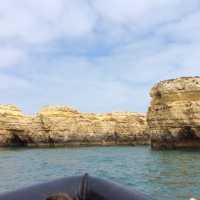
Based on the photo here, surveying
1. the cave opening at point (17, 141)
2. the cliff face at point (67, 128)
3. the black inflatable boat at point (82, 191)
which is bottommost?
the black inflatable boat at point (82, 191)

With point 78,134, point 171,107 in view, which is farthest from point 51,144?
point 171,107

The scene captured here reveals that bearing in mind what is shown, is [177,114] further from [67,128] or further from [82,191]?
[82,191]

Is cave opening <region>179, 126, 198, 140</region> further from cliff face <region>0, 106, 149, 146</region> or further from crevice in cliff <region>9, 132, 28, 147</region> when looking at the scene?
crevice in cliff <region>9, 132, 28, 147</region>

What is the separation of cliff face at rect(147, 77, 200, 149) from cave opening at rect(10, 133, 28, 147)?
Answer: 33.5 metres

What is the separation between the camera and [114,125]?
292 ft

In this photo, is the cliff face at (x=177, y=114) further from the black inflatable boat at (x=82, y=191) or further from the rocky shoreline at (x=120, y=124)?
the black inflatable boat at (x=82, y=191)

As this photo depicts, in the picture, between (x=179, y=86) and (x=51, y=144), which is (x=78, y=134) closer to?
(x=51, y=144)

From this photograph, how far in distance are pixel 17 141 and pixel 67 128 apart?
374 inches

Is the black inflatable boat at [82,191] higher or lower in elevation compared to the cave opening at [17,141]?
lower

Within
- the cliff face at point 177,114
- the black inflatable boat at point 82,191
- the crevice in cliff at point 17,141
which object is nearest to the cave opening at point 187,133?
the cliff face at point 177,114

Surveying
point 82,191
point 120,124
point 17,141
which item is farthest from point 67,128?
point 82,191

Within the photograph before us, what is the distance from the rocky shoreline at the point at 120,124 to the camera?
1979 inches

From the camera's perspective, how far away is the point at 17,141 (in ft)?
274

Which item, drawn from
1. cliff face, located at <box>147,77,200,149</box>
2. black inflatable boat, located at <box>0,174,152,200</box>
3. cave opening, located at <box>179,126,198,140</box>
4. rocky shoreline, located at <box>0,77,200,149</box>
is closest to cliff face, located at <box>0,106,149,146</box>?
rocky shoreline, located at <box>0,77,200,149</box>
